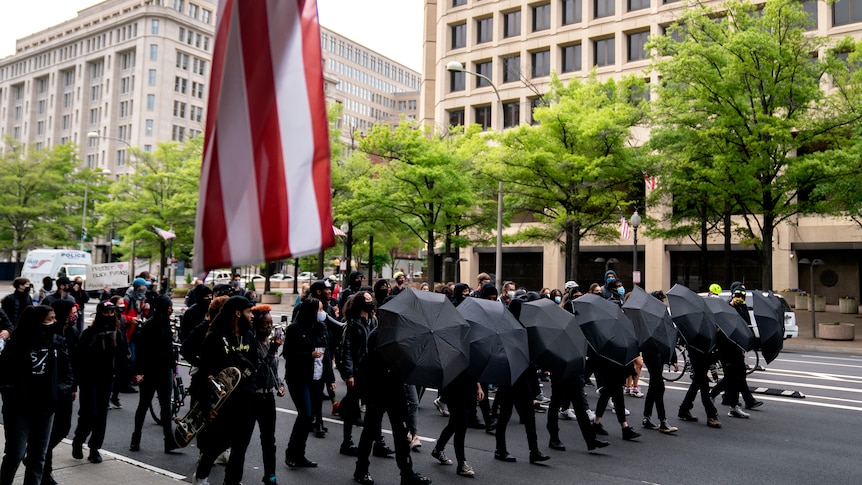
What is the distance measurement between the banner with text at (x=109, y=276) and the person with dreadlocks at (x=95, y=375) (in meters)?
32.8

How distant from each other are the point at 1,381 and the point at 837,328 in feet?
87.0

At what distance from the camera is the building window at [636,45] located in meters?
44.5

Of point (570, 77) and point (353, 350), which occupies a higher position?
point (570, 77)

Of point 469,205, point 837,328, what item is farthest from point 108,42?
point 837,328

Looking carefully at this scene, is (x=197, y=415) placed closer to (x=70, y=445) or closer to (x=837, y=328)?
(x=70, y=445)

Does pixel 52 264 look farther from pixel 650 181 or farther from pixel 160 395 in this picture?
pixel 160 395

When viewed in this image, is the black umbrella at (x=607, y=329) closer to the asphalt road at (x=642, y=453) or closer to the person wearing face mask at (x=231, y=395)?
the asphalt road at (x=642, y=453)

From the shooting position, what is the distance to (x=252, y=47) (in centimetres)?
319

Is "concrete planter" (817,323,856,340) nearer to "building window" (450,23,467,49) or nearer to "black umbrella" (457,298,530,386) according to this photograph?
"black umbrella" (457,298,530,386)

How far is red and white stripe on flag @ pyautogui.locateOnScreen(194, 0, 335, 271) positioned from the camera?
312 centimetres

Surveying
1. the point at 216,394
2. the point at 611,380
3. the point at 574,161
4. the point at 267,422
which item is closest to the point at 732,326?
the point at 611,380

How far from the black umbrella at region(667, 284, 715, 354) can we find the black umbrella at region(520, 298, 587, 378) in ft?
7.76

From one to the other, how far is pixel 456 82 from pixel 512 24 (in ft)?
19.7

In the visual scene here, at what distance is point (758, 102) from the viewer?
82.4 ft
